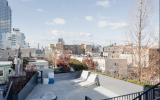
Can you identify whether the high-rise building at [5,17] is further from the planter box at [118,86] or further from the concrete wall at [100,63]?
the planter box at [118,86]

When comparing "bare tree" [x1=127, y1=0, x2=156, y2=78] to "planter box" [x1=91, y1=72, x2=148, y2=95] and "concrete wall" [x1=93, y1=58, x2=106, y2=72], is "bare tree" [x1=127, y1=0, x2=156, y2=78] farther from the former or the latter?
"concrete wall" [x1=93, y1=58, x2=106, y2=72]

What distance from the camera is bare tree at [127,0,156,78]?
7.73 m

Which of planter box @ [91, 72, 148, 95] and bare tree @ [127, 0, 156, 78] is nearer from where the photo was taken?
planter box @ [91, 72, 148, 95]

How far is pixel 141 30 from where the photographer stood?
7879 mm

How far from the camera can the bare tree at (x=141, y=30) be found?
25.4ft

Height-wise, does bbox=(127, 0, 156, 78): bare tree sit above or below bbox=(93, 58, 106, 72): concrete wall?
above

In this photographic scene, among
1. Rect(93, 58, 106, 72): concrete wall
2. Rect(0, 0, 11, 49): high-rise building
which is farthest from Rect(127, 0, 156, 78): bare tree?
Rect(0, 0, 11, 49): high-rise building

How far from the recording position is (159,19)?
24.7 ft

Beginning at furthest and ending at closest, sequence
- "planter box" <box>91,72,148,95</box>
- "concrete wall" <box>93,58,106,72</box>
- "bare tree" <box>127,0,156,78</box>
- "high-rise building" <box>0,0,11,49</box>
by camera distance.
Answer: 1. "high-rise building" <box>0,0,11,49</box>
2. "concrete wall" <box>93,58,106,72</box>
3. "bare tree" <box>127,0,156,78</box>
4. "planter box" <box>91,72,148,95</box>

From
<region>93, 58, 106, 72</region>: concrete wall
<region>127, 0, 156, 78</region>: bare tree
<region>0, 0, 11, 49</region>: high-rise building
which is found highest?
<region>0, 0, 11, 49</region>: high-rise building

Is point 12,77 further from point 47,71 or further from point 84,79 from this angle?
point 84,79

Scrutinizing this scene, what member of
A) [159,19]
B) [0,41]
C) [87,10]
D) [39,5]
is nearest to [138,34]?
[159,19]

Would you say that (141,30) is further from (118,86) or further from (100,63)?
(100,63)

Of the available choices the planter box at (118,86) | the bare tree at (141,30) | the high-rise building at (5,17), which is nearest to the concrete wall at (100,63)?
the bare tree at (141,30)
